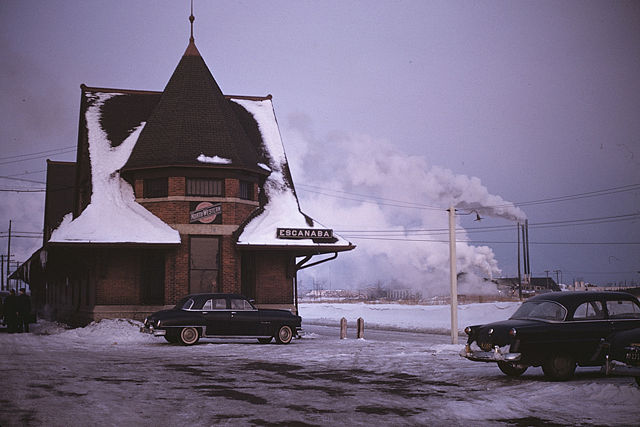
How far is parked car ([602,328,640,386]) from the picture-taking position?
11.3m

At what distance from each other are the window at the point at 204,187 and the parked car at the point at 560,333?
58.2 ft

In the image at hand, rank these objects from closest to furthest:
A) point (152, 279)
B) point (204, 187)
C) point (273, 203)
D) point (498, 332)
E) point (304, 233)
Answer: point (498, 332) → point (152, 279) → point (304, 233) → point (204, 187) → point (273, 203)

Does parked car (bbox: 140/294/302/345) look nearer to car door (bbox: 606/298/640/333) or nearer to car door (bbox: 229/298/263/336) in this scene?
car door (bbox: 229/298/263/336)

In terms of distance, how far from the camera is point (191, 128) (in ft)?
101

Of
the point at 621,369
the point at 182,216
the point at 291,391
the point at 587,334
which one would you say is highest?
the point at 182,216

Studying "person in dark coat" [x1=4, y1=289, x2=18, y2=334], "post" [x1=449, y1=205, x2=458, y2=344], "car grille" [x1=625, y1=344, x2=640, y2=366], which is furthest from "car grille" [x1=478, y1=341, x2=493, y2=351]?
"person in dark coat" [x1=4, y1=289, x2=18, y2=334]

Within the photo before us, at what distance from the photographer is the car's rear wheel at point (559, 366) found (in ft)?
42.7

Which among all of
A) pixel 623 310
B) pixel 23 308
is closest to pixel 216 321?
pixel 23 308

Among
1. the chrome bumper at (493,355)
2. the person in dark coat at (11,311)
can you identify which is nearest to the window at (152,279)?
the person in dark coat at (11,311)

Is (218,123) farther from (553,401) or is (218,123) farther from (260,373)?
(553,401)

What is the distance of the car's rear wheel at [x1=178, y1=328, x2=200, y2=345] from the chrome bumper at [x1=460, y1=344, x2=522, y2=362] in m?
10.6

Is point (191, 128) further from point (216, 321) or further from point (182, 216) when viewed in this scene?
point (216, 321)

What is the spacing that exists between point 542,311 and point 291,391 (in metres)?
5.37

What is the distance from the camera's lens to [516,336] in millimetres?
12984
